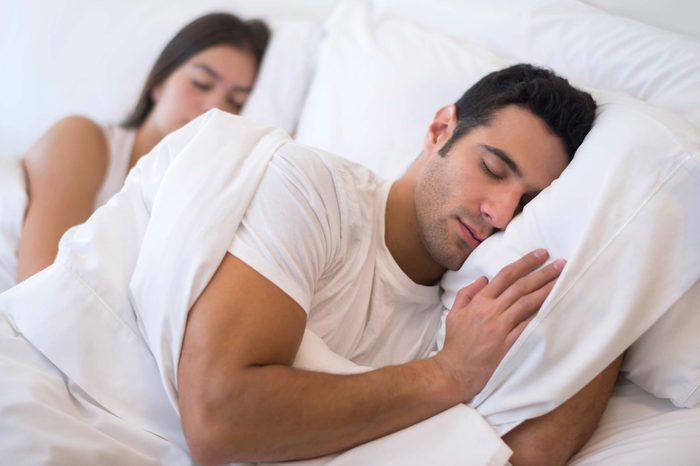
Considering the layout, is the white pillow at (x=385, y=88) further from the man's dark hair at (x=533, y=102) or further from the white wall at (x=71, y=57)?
the white wall at (x=71, y=57)

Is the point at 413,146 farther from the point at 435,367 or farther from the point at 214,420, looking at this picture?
the point at 214,420

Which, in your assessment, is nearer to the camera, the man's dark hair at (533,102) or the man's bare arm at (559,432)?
the man's bare arm at (559,432)

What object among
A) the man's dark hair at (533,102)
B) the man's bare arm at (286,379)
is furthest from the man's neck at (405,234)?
the man's bare arm at (286,379)

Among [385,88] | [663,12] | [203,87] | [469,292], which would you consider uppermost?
[663,12]

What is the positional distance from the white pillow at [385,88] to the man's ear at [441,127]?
14 cm

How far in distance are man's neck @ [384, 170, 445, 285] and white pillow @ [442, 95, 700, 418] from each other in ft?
0.93

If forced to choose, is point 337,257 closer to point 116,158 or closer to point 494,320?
point 494,320

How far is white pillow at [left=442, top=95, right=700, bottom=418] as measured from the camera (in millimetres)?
934

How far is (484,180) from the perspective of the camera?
3.61 feet

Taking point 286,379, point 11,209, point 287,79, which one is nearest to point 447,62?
point 287,79

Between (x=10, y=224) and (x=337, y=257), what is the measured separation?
79 cm

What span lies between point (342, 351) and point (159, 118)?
103 cm

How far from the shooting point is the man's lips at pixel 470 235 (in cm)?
112

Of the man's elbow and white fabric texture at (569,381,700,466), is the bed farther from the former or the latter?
the man's elbow
